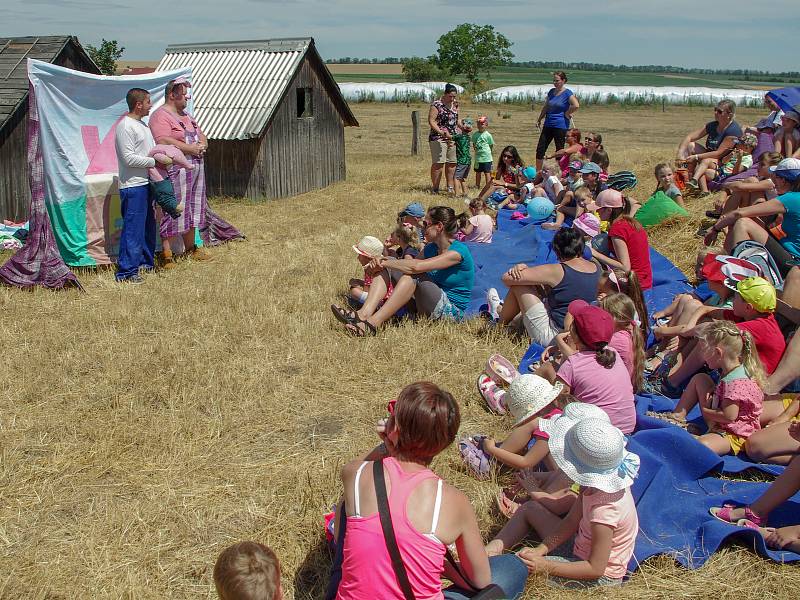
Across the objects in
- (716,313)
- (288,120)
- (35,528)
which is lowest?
(35,528)

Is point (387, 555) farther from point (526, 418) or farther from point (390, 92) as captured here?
point (390, 92)

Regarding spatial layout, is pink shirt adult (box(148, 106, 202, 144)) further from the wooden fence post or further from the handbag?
the wooden fence post

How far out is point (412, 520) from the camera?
105 inches

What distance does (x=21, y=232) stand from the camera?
9.66m

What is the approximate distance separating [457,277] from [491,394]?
5.79ft

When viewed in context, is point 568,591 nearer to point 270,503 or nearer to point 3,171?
point 270,503

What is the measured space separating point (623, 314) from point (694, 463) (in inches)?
41.7

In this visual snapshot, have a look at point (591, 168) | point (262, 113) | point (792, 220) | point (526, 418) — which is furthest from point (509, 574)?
point (262, 113)

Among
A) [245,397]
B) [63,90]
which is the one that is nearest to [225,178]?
[63,90]

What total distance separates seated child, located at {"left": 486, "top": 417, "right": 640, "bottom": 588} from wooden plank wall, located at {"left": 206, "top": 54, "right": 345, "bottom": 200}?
1105 centimetres

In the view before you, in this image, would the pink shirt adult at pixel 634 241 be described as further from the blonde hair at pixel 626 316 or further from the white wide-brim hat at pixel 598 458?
the white wide-brim hat at pixel 598 458

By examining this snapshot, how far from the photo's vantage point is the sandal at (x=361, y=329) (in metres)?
6.37

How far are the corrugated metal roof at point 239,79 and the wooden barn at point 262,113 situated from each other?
0.7 inches

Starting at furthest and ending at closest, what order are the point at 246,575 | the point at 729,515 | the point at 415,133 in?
the point at 415,133
the point at 729,515
the point at 246,575
